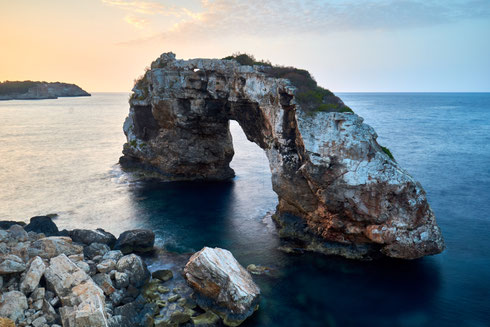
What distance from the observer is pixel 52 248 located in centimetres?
2353

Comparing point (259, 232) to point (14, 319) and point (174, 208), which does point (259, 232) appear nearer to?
point (174, 208)

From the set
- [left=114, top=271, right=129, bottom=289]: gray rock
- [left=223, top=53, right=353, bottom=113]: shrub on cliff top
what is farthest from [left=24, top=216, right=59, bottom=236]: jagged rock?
[left=223, top=53, right=353, bottom=113]: shrub on cliff top

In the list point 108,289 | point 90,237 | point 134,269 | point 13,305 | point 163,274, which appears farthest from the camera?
point 90,237

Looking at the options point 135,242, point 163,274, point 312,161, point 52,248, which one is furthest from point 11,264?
point 312,161

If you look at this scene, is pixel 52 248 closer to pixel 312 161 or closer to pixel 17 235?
pixel 17 235

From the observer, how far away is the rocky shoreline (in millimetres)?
18797

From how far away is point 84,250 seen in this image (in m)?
25.6

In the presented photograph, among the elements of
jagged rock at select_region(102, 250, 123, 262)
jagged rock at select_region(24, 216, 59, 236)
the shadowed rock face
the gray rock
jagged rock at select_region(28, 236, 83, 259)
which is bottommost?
the gray rock

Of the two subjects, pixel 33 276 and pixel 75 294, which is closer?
pixel 75 294

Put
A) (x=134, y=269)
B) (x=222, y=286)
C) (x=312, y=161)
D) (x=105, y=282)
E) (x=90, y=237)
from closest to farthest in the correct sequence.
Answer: (x=222, y=286) < (x=105, y=282) < (x=134, y=269) < (x=312, y=161) < (x=90, y=237)

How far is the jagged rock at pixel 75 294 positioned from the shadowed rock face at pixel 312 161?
16675 mm

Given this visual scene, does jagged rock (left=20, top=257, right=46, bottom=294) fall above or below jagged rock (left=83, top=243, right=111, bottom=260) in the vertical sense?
above

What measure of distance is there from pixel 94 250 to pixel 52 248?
2903 millimetres

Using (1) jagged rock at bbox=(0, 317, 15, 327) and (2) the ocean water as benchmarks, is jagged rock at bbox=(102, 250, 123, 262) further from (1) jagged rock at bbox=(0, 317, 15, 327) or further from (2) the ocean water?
(1) jagged rock at bbox=(0, 317, 15, 327)
